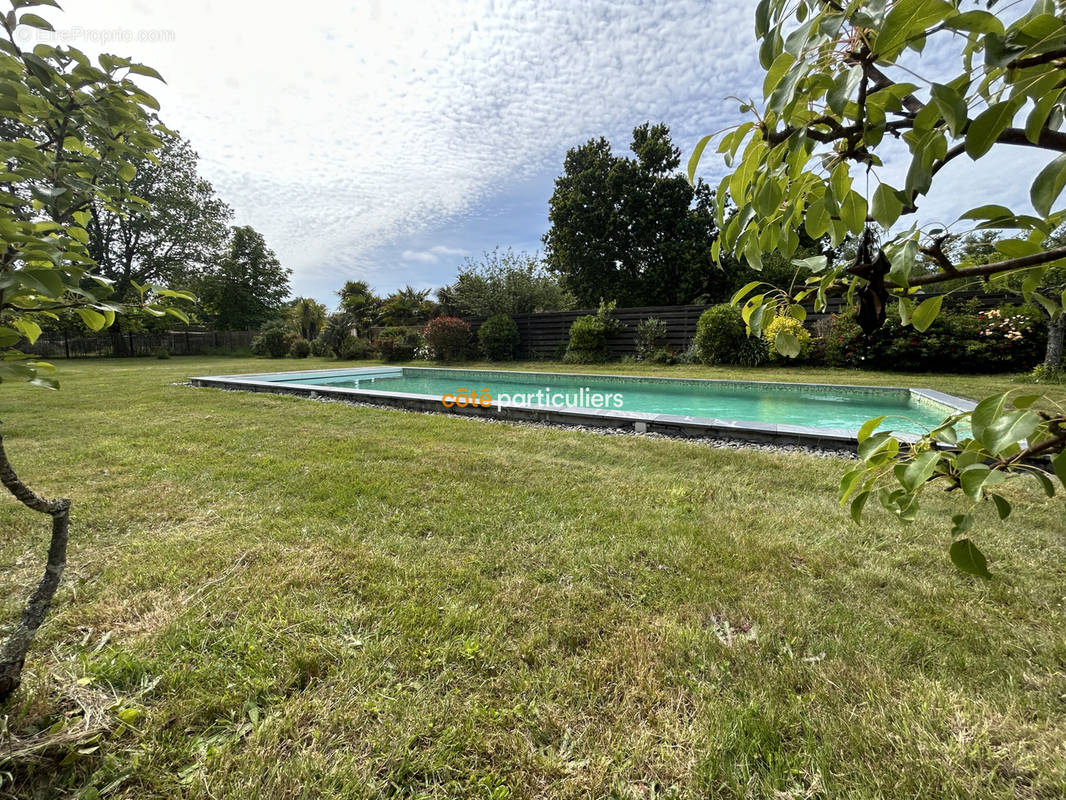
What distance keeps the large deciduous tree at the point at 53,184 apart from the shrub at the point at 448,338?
15.1 metres

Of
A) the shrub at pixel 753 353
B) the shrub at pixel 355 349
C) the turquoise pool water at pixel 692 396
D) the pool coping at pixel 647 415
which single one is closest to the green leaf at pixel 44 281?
the pool coping at pixel 647 415

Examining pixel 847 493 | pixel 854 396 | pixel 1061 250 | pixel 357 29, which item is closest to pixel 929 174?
pixel 1061 250

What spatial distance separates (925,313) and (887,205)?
1.05ft

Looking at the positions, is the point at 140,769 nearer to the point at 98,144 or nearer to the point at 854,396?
the point at 98,144

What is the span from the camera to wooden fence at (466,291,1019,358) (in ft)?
44.0

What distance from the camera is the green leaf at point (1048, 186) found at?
46 cm

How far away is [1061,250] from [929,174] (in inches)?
10.4

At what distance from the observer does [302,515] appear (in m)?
2.69

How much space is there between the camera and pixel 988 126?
45 cm

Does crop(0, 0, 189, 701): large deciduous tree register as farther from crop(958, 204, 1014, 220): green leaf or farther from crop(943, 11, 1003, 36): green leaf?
crop(958, 204, 1014, 220): green leaf

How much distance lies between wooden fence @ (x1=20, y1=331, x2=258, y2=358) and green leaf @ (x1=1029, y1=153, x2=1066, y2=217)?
30.0 metres

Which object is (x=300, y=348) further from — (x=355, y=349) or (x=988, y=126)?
(x=988, y=126)

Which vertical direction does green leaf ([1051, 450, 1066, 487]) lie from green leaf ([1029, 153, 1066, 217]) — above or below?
below

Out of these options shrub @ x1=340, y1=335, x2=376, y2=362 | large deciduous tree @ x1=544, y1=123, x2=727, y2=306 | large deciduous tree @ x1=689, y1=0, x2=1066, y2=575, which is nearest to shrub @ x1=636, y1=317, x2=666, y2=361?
large deciduous tree @ x1=544, y1=123, x2=727, y2=306
